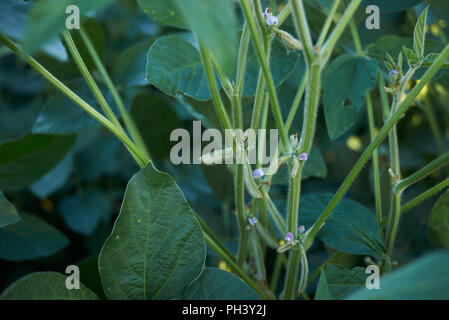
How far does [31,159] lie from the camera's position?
54 centimetres

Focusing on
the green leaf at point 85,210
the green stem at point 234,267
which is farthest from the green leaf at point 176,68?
the green leaf at point 85,210

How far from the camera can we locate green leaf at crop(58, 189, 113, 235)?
2.23 feet

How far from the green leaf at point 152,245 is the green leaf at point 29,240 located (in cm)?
20

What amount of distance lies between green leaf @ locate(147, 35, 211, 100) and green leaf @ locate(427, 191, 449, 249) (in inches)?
8.8

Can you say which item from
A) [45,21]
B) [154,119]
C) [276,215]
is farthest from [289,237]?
[154,119]

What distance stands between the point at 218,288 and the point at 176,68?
0.19 meters

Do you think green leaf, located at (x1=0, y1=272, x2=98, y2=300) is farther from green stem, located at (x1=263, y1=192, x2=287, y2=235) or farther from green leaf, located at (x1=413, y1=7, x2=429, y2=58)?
green leaf, located at (x1=413, y1=7, x2=429, y2=58)

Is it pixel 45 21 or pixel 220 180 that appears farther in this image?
pixel 220 180

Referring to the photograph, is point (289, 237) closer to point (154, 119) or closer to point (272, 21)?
point (272, 21)

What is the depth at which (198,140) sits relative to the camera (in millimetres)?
554

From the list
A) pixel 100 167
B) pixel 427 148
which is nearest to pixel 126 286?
pixel 100 167

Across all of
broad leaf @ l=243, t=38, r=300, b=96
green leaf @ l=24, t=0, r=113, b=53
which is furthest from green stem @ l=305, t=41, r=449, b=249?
green leaf @ l=24, t=0, r=113, b=53

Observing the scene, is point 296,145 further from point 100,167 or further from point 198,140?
point 100,167

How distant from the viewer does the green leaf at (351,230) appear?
415mm
